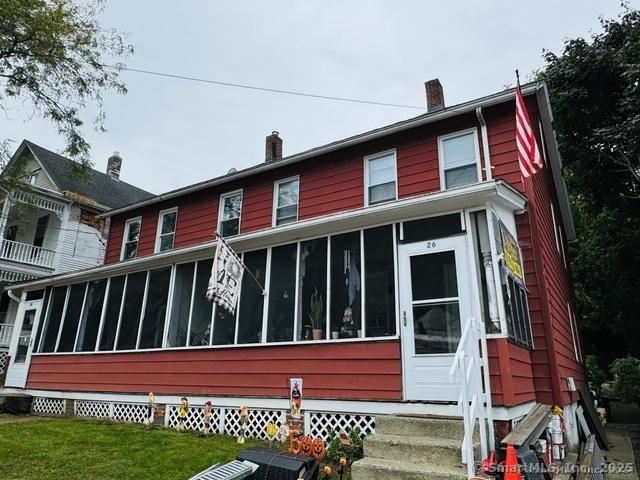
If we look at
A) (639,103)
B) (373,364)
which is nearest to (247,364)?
(373,364)

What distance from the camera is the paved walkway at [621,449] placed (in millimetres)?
7008

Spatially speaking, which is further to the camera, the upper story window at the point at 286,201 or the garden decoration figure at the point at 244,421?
the upper story window at the point at 286,201

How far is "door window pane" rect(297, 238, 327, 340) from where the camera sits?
22.5 ft

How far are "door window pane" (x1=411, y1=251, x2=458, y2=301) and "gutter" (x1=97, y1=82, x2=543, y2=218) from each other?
383 centimetres

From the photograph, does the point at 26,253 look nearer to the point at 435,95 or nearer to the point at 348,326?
the point at 348,326

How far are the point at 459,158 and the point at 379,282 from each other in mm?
3632

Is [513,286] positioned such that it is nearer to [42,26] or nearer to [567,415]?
[567,415]

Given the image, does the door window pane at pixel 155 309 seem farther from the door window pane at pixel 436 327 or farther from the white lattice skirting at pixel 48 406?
the door window pane at pixel 436 327

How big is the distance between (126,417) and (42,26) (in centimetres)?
1041

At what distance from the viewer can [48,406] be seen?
10.3 meters

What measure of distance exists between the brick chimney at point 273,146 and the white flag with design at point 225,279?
6.45m

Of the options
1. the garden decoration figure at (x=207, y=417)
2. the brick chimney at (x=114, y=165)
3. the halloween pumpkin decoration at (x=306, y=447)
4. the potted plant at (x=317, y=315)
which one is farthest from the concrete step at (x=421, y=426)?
the brick chimney at (x=114, y=165)

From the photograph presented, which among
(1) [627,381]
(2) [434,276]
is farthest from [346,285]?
(1) [627,381]

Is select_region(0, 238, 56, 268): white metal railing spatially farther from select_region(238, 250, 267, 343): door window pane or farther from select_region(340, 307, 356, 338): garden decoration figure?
select_region(340, 307, 356, 338): garden decoration figure
